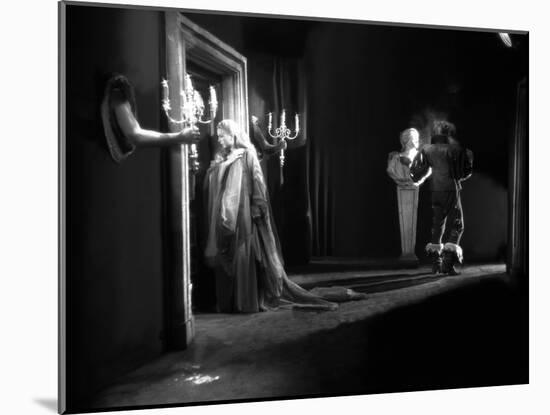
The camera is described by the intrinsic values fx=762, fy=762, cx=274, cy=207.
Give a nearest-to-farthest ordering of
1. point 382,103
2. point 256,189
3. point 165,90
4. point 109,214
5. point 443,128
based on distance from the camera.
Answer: point 109,214 < point 165,90 < point 256,189 < point 382,103 < point 443,128

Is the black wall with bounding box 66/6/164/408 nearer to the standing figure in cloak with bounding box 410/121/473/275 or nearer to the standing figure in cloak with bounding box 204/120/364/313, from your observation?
the standing figure in cloak with bounding box 204/120/364/313

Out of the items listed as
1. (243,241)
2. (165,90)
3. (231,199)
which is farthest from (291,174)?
(165,90)

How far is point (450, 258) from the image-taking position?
18.9 ft

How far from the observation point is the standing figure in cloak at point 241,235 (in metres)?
5.25

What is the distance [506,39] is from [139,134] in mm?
2904

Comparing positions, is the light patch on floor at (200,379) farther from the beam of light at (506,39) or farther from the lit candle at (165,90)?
the beam of light at (506,39)

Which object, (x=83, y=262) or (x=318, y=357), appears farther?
(x=318, y=357)

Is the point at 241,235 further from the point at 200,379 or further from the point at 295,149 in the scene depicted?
the point at 200,379

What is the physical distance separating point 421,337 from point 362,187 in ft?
3.93

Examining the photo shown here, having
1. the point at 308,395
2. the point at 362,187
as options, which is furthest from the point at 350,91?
the point at 308,395

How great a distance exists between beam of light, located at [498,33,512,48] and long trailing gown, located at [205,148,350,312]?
7.03 feet

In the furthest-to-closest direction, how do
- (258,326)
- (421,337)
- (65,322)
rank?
1. (421,337)
2. (258,326)
3. (65,322)

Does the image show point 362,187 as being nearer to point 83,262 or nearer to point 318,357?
point 318,357

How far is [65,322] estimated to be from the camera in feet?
15.8
